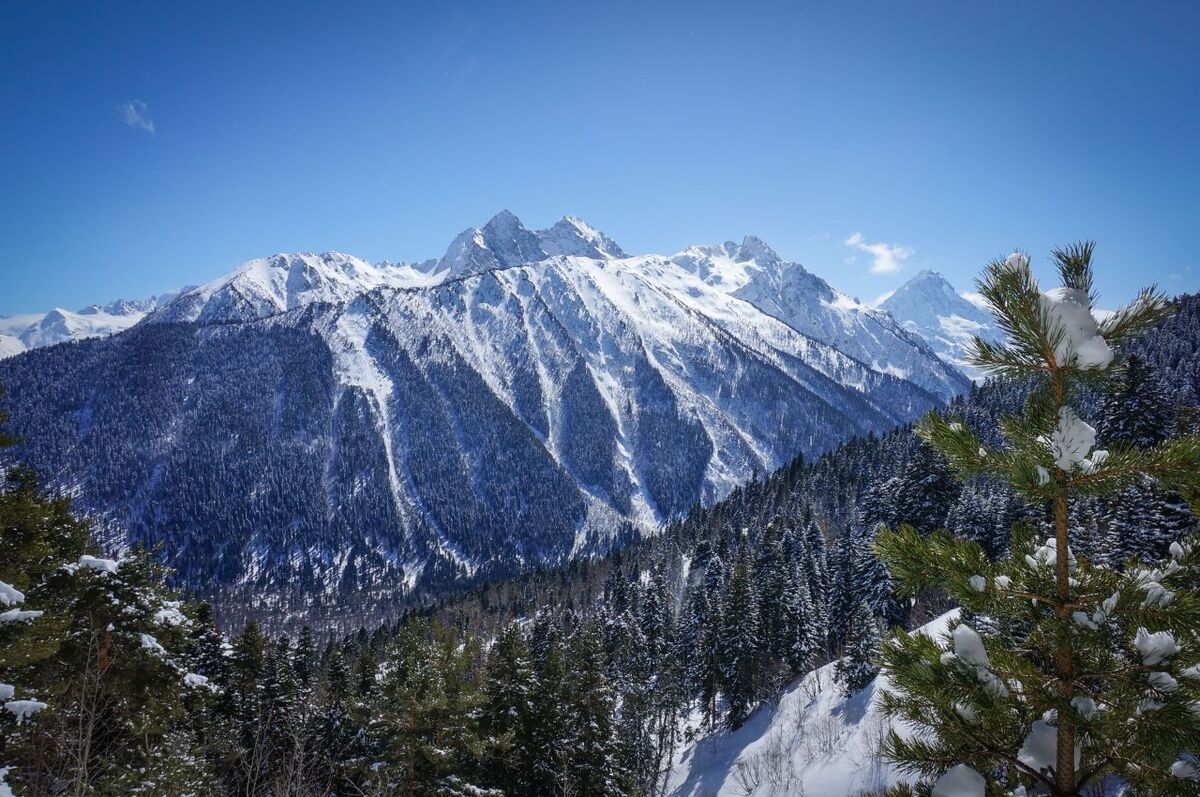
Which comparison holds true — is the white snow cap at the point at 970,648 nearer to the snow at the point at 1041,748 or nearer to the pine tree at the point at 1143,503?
the snow at the point at 1041,748

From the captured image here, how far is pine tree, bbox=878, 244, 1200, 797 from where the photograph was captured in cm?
384

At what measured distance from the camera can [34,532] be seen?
43.2ft

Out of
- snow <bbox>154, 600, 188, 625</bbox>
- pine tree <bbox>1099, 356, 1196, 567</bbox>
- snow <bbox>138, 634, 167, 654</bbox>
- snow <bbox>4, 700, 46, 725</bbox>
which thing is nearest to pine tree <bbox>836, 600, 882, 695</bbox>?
pine tree <bbox>1099, 356, 1196, 567</bbox>

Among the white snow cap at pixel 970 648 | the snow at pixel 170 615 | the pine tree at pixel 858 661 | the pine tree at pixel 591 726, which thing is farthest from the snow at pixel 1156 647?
the pine tree at pixel 858 661

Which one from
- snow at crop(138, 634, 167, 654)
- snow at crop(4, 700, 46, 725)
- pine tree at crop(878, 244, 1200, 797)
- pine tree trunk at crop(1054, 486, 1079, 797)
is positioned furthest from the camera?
snow at crop(138, 634, 167, 654)

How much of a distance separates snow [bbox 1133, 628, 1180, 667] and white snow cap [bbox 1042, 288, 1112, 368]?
191 cm

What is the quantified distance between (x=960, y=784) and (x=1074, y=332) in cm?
339

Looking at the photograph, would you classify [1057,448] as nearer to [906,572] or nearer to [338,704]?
[906,572]

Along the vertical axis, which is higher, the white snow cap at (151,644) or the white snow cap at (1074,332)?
the white snow cap at (1074,332)

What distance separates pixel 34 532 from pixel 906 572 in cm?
1833

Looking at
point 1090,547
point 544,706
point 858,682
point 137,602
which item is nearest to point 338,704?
point 544,706

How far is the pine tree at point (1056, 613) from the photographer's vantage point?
3840 mm

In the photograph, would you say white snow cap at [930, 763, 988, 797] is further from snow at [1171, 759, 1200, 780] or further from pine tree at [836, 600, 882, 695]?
pine tree at [836, 600, 882, 695]

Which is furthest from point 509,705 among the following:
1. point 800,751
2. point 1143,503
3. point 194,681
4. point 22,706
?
point 1143,503
